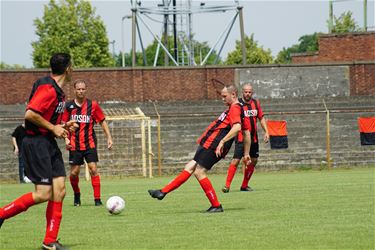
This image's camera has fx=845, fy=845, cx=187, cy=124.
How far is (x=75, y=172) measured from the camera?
1512cm

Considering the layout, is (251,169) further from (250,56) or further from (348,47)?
(250,56)

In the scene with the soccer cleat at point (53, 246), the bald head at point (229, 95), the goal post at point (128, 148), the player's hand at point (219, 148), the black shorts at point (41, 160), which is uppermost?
the bald head at point (229, 95)

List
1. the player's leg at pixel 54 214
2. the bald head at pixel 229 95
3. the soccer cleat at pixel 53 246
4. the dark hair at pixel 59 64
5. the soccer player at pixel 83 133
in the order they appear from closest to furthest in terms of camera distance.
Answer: the soccer cleat at pixel 53 246 < the player's leg at pixel 54 214 < the dark hair at pixel 59 64 < the bald head at pixel 229 95 < the soccer player at pixel 83 133

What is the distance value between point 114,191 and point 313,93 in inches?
759

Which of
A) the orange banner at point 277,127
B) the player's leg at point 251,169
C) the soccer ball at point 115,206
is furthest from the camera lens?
the orange banner at point 277,127

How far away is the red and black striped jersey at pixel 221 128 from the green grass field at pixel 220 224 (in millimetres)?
1060

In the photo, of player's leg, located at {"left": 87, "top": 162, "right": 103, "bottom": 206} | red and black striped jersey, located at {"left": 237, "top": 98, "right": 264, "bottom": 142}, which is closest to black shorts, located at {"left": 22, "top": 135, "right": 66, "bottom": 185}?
player's leg, located at {"left": 87, "top": 162, "right": 103, "bottom": 206}

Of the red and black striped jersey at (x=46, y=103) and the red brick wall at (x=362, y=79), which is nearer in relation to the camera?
the red and black striped jersey at (x=46, y=103)

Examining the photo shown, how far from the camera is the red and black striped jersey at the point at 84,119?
15.3 meters

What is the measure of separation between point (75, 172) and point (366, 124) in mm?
18406

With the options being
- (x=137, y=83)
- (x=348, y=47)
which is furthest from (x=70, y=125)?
(x=348, y=47)

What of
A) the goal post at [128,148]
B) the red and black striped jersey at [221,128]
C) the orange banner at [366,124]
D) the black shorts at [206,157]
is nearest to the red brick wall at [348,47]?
the orange banner at [366,124]

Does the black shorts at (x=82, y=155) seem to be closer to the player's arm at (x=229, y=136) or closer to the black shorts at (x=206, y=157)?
A: the black shorts at (x=206, y=157)

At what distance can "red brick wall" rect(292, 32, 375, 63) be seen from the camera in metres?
42.3
